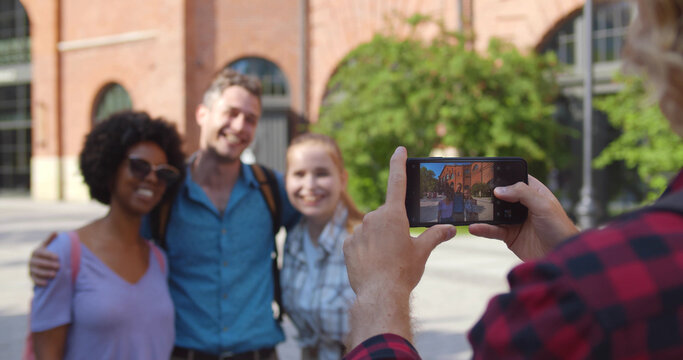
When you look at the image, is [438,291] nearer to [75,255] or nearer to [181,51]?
[75,255]

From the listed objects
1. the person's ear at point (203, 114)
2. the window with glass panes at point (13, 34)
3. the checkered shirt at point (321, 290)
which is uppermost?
the window with glass panes at point (13, 34)

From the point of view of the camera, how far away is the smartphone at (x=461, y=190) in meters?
1.44

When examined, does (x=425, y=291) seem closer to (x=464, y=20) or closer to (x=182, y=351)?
(x=182, y=351)

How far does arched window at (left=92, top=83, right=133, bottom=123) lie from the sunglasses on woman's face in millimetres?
22550

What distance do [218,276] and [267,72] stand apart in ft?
65.3

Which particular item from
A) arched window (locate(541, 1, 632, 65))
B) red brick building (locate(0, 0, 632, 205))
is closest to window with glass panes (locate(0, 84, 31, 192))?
red brick building (locate(0, 0, 632, 205))

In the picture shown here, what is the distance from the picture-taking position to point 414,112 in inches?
536

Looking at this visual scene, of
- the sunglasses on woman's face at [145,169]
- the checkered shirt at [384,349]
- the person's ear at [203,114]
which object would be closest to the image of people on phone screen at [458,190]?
the checkered shirt at [384,349]

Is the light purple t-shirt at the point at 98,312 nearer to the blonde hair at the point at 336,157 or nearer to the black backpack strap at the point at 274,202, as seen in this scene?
the black backpack strap at the point at 274,202

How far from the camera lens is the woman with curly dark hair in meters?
2.47

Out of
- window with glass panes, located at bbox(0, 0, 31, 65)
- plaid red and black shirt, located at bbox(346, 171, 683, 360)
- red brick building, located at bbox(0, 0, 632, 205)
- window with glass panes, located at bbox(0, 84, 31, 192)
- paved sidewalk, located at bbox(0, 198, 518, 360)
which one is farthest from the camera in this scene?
window with glass panes, located at bbox(0, 84, 31, 192)

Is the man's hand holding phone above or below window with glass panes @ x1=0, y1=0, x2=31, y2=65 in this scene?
below

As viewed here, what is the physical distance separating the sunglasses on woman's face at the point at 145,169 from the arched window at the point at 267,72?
19.7m

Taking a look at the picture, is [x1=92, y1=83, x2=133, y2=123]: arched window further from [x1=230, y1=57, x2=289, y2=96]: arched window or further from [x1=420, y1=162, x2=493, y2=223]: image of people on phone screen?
[x1=420, y1=162, x2=493, y2=223]: image of people on phone screen
